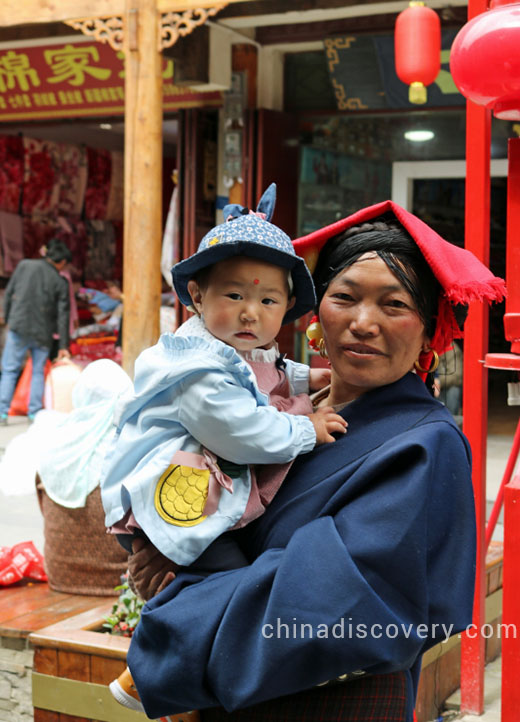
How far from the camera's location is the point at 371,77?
26.5 feet

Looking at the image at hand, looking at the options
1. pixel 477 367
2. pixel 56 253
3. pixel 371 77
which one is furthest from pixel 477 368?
pixel 56 253

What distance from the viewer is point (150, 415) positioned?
176 centimetres

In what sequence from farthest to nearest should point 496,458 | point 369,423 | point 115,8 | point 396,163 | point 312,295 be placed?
1. point 396,163
2. point 496,458
3. point 115,8
4. point 312,295
5. point 369,423

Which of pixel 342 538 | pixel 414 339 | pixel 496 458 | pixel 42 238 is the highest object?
pixel 42 238

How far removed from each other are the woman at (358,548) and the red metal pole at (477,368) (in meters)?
1.58

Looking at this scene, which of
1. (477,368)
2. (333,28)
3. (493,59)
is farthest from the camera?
(333,28)

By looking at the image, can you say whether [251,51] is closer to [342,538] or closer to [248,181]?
[248,181]

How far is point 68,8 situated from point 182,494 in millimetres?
5954

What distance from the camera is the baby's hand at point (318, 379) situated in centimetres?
208

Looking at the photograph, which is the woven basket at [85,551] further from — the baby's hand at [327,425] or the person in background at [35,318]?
the person in background at [35,318]

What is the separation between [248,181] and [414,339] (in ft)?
23.0

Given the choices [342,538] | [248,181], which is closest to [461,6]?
[248,181]

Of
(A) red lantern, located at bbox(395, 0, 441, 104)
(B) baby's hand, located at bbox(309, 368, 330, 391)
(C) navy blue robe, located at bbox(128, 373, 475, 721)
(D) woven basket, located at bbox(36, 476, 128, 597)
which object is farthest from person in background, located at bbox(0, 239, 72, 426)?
(C) navy blue robe, located at bbox(128, 373, 475, 721)

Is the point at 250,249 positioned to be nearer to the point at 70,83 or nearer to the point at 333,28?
the point at 333,28
